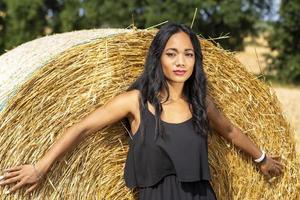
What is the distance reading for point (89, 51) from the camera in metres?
3.81

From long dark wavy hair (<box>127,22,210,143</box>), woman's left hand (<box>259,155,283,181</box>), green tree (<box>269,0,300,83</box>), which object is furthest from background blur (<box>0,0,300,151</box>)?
long dark wavy hair (<box>127,22,210,143</box>)

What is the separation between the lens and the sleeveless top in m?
3.30

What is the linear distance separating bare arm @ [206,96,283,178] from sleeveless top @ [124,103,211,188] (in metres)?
0.34

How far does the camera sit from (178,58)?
3271 mm

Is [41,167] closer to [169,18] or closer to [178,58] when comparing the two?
[178,58]

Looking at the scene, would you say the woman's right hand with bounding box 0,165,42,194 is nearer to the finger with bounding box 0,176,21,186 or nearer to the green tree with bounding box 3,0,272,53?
the finger with bounding box 0,176,21,186

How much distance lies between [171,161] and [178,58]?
54 centimetres

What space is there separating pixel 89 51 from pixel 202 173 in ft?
3.37

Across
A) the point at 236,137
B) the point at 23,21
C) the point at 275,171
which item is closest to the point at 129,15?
the point at 23,21

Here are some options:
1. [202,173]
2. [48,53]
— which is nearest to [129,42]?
[48,53]

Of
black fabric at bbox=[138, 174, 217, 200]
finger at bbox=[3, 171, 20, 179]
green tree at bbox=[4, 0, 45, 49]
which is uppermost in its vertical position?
finger at bbox=[3, 171, 20, 179]

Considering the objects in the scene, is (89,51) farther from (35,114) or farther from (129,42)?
(35,114)

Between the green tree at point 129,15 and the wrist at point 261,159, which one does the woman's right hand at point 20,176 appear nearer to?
the wrist at point 261,159

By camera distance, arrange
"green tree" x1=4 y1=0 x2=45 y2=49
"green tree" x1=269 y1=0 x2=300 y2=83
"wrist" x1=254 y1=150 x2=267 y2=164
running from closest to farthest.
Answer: "wrist" x1=254 y1=150 x2=267 y2=164 < "green tree" x1=4 y1=0 x2=45 y2=49 < "green tree" x1=269 y1=0 x2=300 y2=83
